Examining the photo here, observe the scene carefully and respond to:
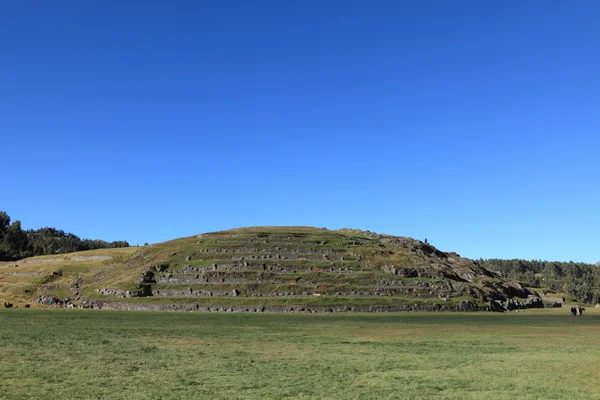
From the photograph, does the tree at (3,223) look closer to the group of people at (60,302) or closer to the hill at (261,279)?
the hill at (261,279)

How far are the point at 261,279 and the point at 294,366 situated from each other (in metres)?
77.1

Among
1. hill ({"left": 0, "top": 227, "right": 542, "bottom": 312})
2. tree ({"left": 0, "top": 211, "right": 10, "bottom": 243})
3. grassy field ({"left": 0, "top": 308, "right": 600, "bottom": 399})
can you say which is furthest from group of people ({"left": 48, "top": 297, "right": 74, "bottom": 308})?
tree ({"left": 0, "top": 211, "right": 10, "bottom": 243})

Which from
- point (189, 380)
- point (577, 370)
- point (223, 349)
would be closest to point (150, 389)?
point (189, 380)

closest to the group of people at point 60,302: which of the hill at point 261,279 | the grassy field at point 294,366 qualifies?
the hill at point 261,279

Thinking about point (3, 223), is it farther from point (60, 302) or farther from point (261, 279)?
point (261, 279)

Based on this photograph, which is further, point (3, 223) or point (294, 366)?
point (3, 223)

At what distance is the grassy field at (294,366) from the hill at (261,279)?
50.7 m

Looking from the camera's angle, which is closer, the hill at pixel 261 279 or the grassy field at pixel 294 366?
the grassy field at pixel 294 366

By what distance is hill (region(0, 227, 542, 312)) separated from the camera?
91.9 metres

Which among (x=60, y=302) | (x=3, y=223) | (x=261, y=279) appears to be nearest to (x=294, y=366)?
(x=261, y=279)

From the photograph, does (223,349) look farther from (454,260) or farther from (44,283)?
Result: (454,260)

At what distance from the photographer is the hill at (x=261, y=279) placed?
301 ft

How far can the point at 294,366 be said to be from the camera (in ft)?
83.4

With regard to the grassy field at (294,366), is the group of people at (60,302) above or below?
below
